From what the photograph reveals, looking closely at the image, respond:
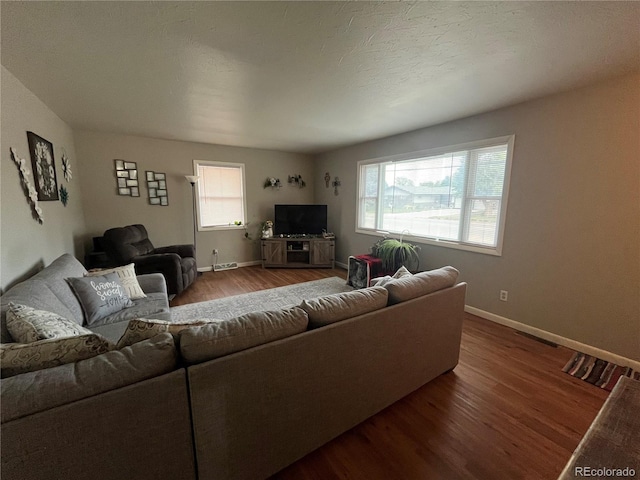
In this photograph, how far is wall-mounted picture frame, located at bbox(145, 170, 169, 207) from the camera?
4297 millimetres

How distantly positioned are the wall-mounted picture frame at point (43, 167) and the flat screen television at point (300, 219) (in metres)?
3.27

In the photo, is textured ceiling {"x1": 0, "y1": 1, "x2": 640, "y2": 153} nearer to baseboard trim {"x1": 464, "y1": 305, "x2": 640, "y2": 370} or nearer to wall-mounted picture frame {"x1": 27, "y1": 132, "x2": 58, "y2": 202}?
wall-mounted picture frame {"x1": 27, "y1": 132, "x2": 58, "y2": 202}

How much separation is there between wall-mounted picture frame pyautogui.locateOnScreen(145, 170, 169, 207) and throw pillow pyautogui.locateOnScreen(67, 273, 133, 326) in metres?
2.56

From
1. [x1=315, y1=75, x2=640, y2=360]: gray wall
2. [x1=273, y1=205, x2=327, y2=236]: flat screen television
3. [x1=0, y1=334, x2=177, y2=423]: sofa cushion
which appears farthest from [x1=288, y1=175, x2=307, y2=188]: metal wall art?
[x1=0, y1=334, x2=177, y2=423]: sofa cushion

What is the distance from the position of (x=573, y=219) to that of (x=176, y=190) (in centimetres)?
544

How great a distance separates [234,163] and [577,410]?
547 cm

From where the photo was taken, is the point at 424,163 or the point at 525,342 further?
the point at 424,163

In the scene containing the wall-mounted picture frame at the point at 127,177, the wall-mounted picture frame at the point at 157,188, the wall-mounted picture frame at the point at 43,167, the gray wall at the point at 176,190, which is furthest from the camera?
the wall-mounted picture frame at the point at 157,188

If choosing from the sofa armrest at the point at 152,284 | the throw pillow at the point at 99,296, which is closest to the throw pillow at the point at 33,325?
the throw pillow at the point at 99,296

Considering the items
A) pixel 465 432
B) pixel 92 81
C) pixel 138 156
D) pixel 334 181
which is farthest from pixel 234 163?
pixel 465 432

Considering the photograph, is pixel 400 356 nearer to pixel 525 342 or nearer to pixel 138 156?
pixel 525 342

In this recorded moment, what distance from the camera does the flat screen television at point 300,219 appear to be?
5.36m

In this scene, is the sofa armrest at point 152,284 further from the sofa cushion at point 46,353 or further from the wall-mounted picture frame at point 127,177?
the wall-mounted picture frame at point 127,177

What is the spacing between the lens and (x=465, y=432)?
156 cm
